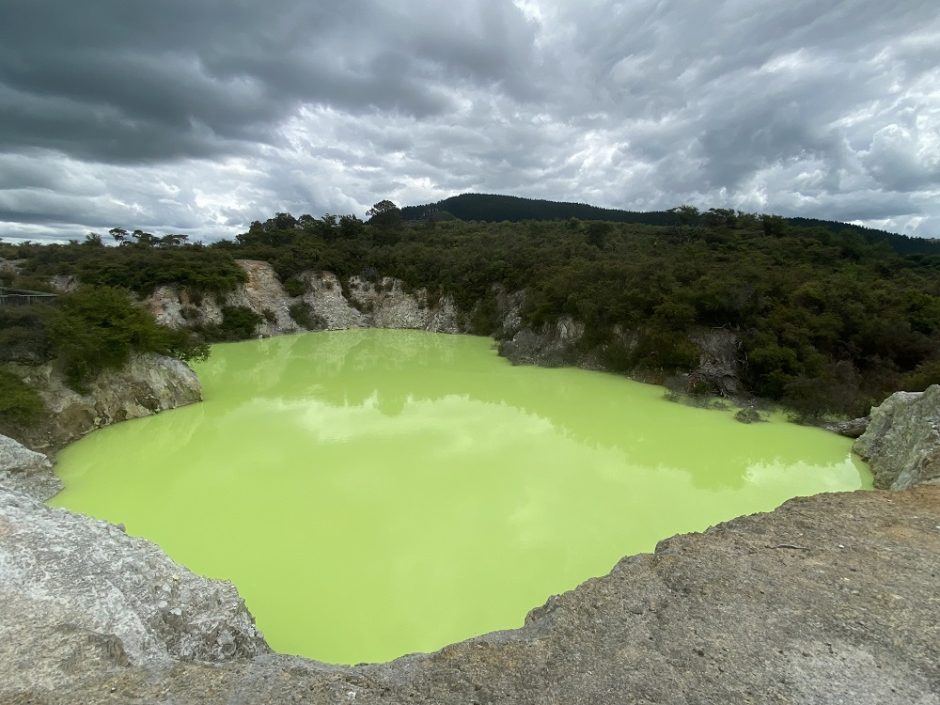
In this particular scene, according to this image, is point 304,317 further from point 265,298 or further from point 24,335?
point 24,335

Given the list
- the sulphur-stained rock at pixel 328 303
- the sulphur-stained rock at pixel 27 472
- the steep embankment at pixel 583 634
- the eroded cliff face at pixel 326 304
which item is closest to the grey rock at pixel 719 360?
the steep embankment at pixel 583 634

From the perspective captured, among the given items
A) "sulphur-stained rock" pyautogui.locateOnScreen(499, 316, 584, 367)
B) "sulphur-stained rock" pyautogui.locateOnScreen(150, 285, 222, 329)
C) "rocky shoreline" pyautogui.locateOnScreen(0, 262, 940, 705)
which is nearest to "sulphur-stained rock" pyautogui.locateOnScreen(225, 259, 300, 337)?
"sulphur-stained rock" pyautogui.locateOnScreen(150, 285, 222, 329)

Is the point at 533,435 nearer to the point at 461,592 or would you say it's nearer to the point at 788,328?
the point at 461,592

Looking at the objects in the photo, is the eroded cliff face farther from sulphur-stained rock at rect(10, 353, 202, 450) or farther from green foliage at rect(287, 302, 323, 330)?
sulphur-stained rock at rect(10, 353, 202, 450)

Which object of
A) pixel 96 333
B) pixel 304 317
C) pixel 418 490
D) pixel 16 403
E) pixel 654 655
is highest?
pixel 96 333

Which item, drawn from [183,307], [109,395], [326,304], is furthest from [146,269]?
[109,395]

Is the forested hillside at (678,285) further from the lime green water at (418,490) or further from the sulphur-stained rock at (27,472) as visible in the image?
the sulphur-stained rock at (27,472)

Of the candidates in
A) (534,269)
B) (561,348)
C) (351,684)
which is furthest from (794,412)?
(534,269)
